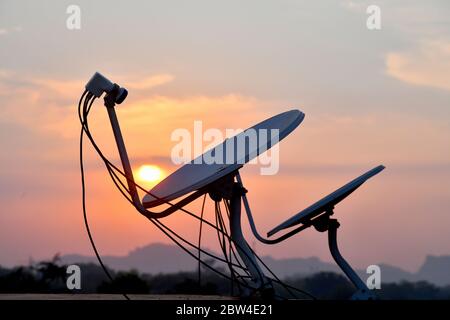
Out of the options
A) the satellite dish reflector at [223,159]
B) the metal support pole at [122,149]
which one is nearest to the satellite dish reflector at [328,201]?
the satellite dish reflector at [223,159]

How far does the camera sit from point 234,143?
17.0 metres

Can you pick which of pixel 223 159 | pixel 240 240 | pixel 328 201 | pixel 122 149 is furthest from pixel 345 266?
pixel 122 149

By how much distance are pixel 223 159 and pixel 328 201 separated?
2.10 meters

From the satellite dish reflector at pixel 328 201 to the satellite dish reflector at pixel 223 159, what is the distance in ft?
3.54

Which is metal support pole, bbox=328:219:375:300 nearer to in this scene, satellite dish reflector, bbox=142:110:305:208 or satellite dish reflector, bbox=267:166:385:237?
satellite dish reflector, bbox=267:166:385:237

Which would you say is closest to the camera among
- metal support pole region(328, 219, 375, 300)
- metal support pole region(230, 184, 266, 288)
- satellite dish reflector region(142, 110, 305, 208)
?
satellite dish reflector region(142, 110, 305, 208)

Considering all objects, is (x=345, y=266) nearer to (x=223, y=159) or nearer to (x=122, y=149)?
(x=223, y=159)

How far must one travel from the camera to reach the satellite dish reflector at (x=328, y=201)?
15.1 meters

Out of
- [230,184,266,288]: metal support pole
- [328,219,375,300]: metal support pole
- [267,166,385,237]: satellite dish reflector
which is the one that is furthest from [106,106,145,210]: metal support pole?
[328,219,375,300]: metal support pole

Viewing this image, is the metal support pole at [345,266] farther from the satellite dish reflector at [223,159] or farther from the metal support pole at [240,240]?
the satellite dish reflector at [223,159]

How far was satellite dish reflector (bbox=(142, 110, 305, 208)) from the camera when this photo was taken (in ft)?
49.4

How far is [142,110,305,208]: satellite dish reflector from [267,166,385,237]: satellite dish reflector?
42.5 inches
